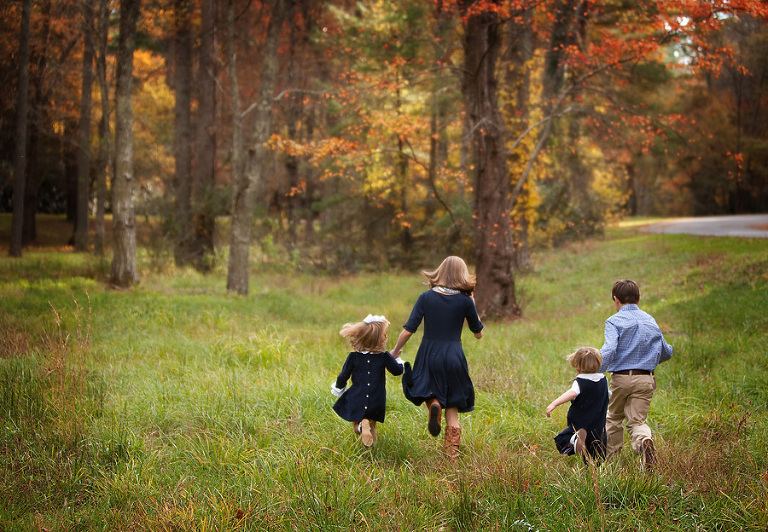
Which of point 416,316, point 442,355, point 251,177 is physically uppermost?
point 251,177

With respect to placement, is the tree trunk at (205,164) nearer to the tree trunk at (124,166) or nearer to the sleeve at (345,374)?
the tree trunk at (124,166)

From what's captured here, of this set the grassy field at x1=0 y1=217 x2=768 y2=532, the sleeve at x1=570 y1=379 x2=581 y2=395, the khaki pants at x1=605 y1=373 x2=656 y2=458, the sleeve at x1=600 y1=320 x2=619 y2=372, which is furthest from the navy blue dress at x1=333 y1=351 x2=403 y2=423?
the khaki pants at x1=605 y1=373 x2=656 y2=458

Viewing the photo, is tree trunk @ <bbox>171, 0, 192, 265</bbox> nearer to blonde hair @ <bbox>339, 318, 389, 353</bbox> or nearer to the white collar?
blonde hair @ <bbox>339, 318, 389, 353</bbox>

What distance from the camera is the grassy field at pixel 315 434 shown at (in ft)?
12.3

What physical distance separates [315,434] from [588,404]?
2245 millimetres

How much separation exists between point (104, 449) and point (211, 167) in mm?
16774

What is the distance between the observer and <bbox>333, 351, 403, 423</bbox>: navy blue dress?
4.93m

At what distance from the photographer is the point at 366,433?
16.1 feet

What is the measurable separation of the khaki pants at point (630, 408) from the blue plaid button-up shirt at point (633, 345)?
0.11m

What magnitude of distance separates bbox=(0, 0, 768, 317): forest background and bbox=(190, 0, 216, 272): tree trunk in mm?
75

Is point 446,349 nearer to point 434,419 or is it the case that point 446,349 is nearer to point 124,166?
point 434,419

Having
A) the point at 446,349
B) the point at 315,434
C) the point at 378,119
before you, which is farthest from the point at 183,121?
the point at 446,349

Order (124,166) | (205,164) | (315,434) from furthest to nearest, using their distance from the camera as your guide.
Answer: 1. (205,164)
2. (124,166)
3. (315,434)

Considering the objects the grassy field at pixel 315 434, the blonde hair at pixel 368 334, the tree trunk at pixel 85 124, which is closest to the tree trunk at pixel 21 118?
the tree trunk at pixel 85 124
